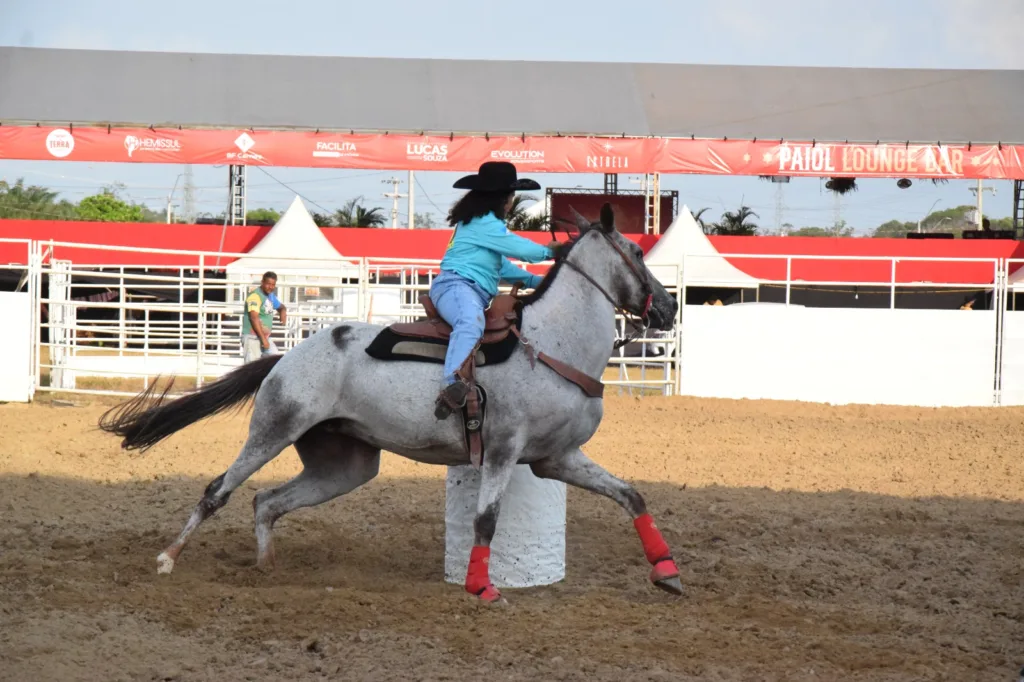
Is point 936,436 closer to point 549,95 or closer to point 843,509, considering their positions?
point 843,509

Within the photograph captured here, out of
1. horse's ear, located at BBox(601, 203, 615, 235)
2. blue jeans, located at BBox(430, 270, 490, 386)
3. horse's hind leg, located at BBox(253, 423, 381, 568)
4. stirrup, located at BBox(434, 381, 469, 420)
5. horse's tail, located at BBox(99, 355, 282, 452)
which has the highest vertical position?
horse's ear, located at BBox(601, 203, 615, 235)

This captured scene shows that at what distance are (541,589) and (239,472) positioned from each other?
1600 mm

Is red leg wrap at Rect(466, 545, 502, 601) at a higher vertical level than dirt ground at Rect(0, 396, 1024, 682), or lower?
higher

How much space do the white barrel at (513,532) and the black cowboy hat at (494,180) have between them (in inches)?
55.5

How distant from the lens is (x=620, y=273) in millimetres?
5566

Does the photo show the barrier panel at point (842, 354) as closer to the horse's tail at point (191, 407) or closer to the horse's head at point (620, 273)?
the horse's head at point (620, 273)

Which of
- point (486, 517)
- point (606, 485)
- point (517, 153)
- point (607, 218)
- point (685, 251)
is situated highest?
point (517, 153)

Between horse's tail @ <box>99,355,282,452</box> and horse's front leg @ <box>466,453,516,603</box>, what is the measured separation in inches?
51.2

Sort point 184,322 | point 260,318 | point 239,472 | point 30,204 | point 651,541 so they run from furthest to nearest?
point 30,204, point 184,322, point 260,318, point 239,472, point 651,541

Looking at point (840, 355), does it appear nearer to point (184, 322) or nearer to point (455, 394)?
point (184, 322)

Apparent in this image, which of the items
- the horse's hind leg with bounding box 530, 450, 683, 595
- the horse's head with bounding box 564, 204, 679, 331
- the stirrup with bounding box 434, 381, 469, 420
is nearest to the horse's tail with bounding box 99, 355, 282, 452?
the stirrup with bounding box 434, 381, 469, 420

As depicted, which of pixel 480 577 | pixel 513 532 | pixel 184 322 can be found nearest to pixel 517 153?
pixel 184 322

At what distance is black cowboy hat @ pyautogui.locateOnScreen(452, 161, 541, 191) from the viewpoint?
212 inches

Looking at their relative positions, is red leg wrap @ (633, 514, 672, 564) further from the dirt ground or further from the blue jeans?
the blue jeans
